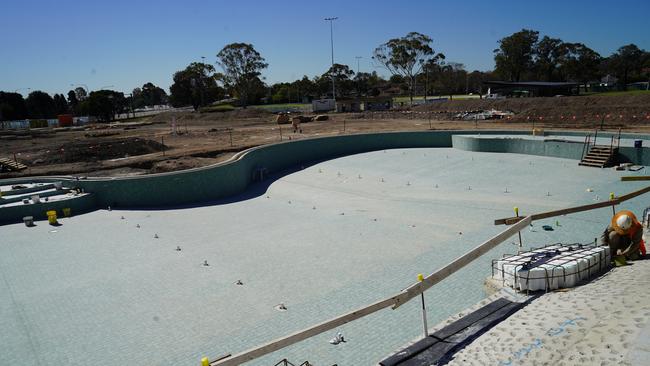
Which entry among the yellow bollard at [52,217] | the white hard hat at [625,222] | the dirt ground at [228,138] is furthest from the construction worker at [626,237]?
the dirt ground at [228,138]

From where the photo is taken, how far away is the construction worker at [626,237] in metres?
8.12

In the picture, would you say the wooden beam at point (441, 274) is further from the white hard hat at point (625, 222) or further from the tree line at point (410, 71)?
the tree line at point (410, 71)

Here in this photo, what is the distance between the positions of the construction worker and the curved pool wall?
1379cm

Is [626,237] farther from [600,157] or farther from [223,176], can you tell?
[223,176]

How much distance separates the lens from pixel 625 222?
809 cm

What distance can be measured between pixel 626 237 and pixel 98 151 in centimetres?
2739

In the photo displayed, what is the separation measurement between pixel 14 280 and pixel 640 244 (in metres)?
14.0

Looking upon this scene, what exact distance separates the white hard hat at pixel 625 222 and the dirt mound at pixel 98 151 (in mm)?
24627

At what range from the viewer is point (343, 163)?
25.2 m

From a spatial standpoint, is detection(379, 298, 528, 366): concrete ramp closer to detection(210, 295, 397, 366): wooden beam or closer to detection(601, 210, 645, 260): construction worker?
detection(210, 295, 397, 366): wooden beam

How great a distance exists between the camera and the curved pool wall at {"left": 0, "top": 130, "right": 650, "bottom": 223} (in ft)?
57.9

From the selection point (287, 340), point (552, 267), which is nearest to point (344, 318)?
point (287, 340)

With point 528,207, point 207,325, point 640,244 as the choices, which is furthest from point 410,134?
point 207,325

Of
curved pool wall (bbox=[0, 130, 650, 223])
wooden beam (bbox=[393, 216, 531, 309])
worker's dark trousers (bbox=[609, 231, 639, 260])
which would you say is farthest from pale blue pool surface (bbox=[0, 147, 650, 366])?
worker's dark trousers (bbox=[609, 231, 639, 260])
